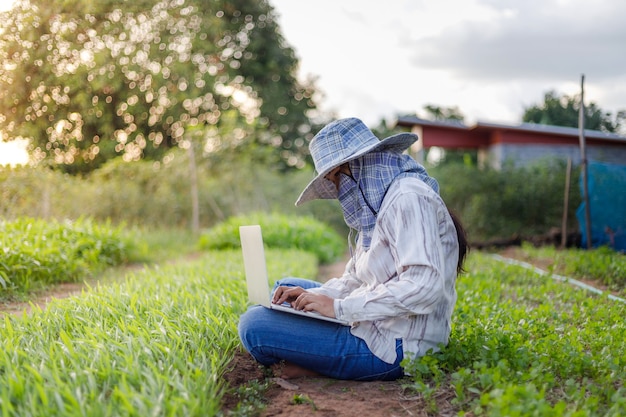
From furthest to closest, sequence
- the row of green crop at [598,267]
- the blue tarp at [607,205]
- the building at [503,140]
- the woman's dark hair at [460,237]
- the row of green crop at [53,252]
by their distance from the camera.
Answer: the building at [503,140] < the blue tarp at [607,205] < the row of green crop at [598,267] < the row of green crop at [53,252] < the woman's dark hair at [460,237]

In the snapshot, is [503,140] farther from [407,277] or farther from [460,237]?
[407,277]

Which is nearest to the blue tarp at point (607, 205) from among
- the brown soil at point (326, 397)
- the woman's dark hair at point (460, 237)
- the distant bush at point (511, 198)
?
the distant bush at point (511, 198)

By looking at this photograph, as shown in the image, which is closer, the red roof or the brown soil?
the brown soil

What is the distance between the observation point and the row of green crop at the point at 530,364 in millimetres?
2211

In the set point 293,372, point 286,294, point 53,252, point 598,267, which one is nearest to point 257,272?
point 286,294

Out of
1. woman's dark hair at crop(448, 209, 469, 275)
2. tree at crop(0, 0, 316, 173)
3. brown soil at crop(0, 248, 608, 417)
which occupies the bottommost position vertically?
brown soil at crop(0, 248, 608, 417)

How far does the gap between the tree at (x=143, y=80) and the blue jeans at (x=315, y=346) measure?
5.85 metres

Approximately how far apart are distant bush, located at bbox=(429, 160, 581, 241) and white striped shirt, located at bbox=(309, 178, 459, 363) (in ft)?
31.2

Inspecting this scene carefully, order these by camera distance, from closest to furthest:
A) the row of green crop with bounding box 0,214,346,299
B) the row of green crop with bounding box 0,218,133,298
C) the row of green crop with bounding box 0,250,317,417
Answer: the row of green crop with bounding box 0,250,317,417, the row of green crop with bounding box 0,218,133,298, the row of green crop with bounding box 0,214,346,299

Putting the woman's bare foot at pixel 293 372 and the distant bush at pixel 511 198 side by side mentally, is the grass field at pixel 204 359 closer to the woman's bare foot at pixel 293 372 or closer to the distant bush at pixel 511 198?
the woman's bare foot at pixel 293 372

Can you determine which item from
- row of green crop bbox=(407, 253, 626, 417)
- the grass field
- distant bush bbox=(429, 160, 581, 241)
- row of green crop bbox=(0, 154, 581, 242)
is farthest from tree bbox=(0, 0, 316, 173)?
row of green crop bbox=(407, 253, 626, 417)

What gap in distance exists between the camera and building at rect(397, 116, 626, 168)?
50.3 ft

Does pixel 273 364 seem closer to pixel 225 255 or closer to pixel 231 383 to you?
pixel 231 383

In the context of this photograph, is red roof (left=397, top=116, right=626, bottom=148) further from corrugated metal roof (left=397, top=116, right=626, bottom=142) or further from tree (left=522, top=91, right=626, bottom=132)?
tree (left=522, top=91, right=626, bottom=132)
